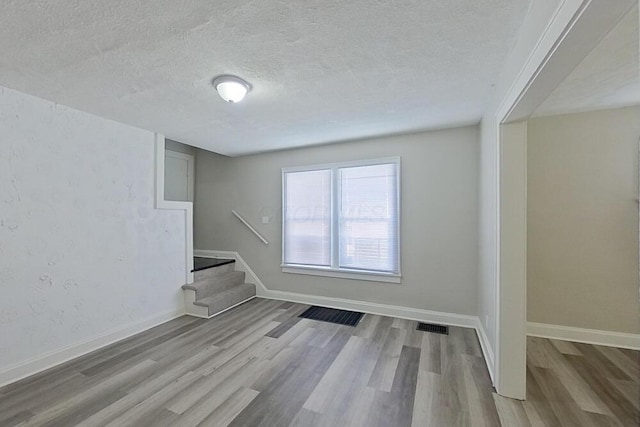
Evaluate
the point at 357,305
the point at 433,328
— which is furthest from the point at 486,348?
the point at 357,305

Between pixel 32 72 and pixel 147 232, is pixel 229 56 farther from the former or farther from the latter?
pixel 147 232

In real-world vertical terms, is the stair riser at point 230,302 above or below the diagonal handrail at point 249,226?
below

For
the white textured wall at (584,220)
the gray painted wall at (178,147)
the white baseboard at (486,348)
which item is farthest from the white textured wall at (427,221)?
the gray painted wall at (178,147)

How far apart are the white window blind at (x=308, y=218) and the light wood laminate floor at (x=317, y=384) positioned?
50.2 inches

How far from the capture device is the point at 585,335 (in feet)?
9.18

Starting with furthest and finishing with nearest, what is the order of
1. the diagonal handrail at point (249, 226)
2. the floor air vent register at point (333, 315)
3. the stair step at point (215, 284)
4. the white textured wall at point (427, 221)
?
the diagonal handrail at point (249, 226)
the stair step at point (215, 284)
the floor air vent register at point (333, 315)
the white textured wall at point (427, 221)

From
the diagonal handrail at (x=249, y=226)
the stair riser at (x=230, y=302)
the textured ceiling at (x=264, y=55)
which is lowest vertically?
the stair riser at (x=230, y=302)

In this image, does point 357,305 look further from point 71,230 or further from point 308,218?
point 71,230

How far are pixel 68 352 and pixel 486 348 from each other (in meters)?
3.89

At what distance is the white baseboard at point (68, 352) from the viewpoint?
217cm


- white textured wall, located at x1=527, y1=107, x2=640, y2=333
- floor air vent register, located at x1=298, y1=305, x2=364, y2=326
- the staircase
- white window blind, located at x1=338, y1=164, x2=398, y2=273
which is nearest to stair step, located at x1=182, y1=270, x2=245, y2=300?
the staircase

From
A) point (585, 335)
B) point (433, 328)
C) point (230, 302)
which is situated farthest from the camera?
point (230, 302)

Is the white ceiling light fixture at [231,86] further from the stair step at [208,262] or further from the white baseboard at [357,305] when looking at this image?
the white baseboard at [357,305]

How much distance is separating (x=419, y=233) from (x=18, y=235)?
13.0 ft
